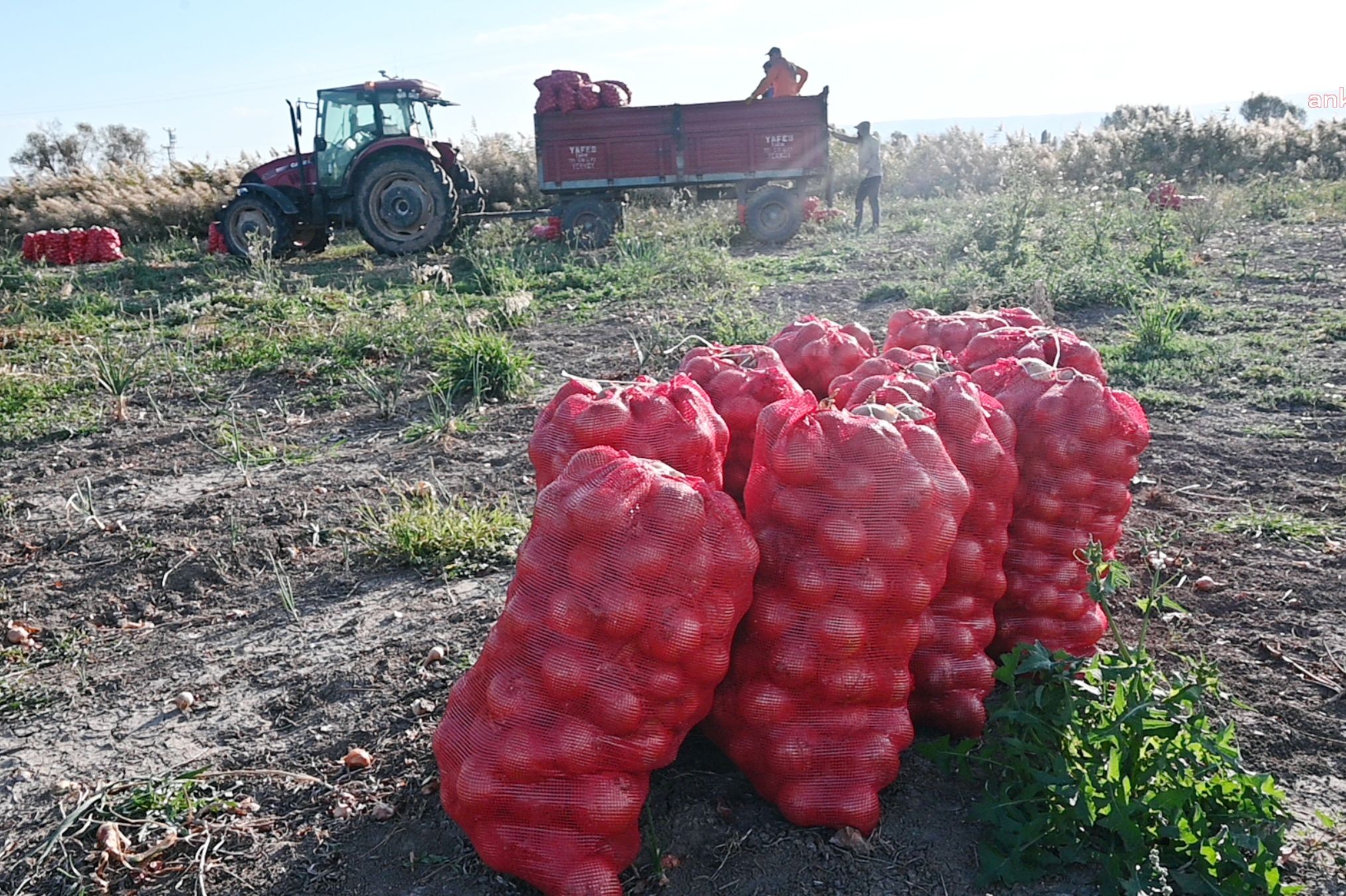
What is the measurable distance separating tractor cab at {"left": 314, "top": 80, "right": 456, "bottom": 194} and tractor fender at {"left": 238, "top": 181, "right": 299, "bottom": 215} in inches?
19.6

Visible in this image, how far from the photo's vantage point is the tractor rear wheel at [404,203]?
13.0 meters

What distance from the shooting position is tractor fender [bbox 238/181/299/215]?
1338 cm

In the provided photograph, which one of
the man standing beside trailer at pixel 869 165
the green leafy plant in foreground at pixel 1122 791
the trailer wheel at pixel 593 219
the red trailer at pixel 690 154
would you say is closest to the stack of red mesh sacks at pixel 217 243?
the red trailer at pixel 690 154

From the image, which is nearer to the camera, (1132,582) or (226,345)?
(1132,582)

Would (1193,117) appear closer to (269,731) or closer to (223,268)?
(223,268)

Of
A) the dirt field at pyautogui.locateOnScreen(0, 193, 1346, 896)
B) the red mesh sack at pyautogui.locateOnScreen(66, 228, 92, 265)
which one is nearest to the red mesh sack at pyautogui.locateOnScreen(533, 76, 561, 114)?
the dirt field at pyautogui.locateOnScreen(0, 193, 1346, 896)

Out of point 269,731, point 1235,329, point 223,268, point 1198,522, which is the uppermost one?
point 223,268

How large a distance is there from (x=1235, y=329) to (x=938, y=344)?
15.7 feet

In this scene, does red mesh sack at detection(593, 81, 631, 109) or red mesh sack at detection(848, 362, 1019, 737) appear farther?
red mesh sack at detection(593, 81, 631, 109)

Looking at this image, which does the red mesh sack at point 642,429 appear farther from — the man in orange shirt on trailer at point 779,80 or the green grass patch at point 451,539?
the man in orange shirt on trailer at point 779,80

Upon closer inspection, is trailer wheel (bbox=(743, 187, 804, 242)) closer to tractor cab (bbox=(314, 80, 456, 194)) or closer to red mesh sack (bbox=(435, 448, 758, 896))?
tractor cab (bbox=(314, 80, 456, 194))

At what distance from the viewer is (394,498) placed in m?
4.59

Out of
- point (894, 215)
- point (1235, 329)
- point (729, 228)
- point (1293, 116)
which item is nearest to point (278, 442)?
point (1235, 329)

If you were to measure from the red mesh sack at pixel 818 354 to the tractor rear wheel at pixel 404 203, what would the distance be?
34.8ft
